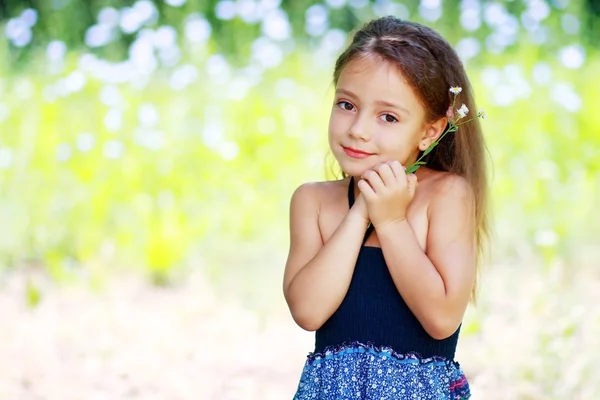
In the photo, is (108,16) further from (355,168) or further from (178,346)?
(355,168)

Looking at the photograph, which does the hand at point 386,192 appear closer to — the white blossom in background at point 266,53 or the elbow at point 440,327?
the elbow at point 440,327

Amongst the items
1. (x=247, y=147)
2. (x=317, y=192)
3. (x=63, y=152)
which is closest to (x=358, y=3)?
(x=247, y=147)

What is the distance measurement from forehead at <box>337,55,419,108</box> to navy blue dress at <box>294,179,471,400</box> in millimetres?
282

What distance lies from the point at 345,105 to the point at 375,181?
17 cm

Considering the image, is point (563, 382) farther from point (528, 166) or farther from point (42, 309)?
point (42, 309)

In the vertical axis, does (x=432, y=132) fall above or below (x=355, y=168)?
above

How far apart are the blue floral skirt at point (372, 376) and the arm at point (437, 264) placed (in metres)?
0.08

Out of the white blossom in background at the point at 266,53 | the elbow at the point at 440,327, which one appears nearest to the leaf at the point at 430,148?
the elbow at the point at 440,327

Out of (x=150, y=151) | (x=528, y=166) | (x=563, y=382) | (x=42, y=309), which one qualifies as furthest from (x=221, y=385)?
(x=528, y=166)

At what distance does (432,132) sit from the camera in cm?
202

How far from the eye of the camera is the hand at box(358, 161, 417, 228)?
1883 millimetres

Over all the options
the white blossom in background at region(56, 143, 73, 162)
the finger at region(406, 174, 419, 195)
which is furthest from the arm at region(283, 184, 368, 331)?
the white blossom in background at region(56, 143, 73, 162)

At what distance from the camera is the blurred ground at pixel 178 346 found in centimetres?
298

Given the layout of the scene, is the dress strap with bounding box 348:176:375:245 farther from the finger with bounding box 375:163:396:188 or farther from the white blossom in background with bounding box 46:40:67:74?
the white blossom in background with bounding box 46:40:67:74
